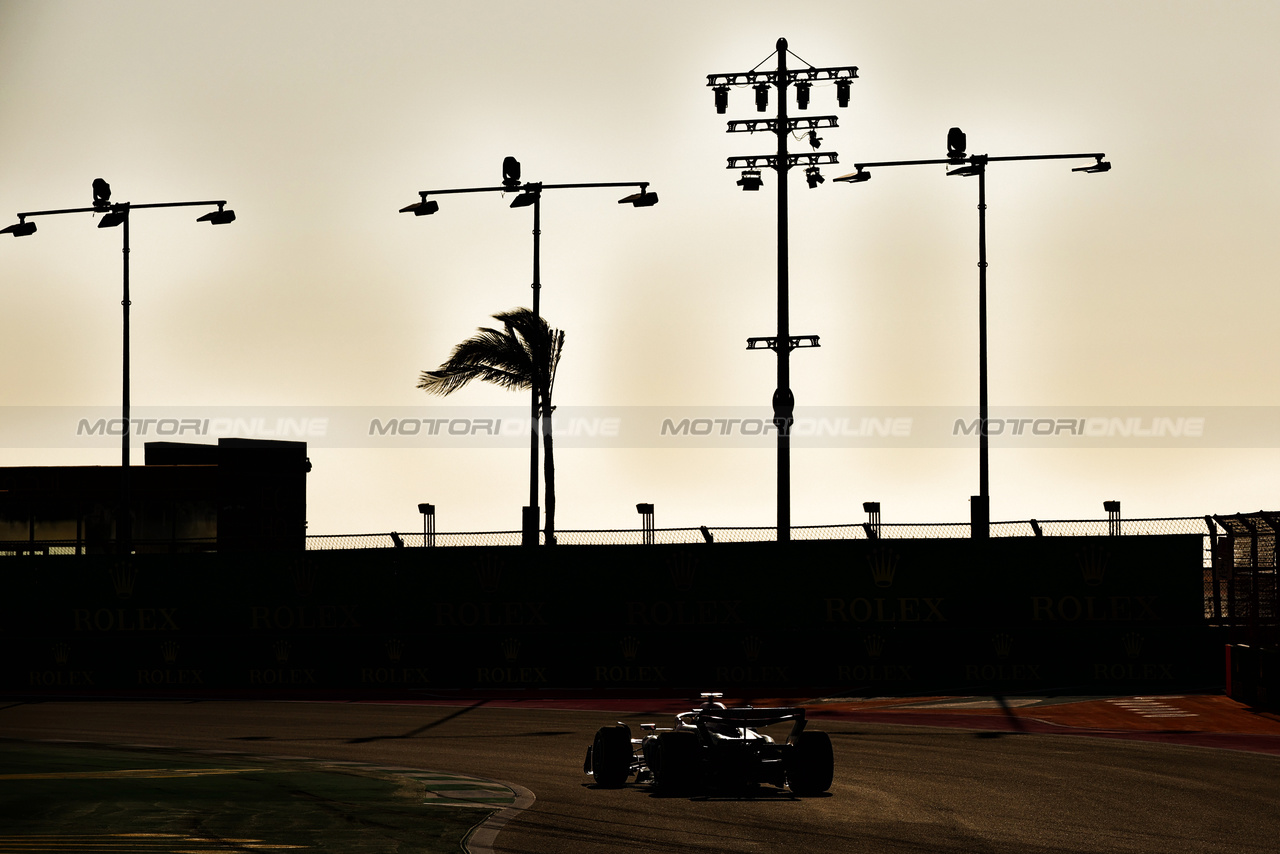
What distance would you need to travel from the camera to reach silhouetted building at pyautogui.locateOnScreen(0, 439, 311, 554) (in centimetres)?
5612

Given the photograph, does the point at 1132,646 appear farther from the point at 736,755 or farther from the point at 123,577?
the point at 123,577

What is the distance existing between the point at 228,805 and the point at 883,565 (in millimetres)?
18652

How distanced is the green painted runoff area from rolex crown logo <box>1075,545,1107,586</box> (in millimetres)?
16775

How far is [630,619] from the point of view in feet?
109

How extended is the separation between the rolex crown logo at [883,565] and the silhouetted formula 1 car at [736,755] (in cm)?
1559

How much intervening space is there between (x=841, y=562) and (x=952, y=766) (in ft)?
42.6

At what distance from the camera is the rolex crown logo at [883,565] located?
1273 inches

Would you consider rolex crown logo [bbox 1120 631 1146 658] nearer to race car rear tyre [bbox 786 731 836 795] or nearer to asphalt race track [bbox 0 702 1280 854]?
asphalt race track [bbox 0 702 1280 854]

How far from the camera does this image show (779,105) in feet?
105

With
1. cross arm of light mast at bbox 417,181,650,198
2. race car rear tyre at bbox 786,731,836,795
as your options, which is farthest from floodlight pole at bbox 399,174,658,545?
race car rear tyre at bbox 786,731,836,795

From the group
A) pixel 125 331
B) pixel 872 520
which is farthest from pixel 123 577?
pixel 872 520

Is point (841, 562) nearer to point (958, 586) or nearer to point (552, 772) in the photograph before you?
point (958, 586)

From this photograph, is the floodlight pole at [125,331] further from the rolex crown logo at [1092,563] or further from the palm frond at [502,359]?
the rolex crown logo at [1092,563]

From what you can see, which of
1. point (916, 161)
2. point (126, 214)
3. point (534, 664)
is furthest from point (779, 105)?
point (126, 214)
